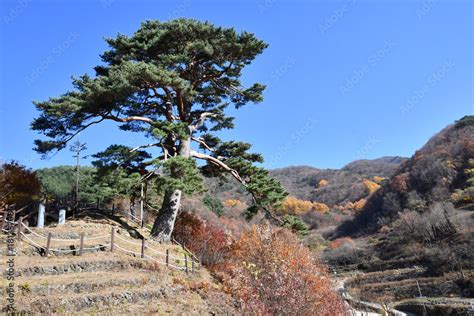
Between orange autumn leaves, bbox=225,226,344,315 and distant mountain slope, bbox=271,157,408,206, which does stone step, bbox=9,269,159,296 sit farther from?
distant mountain slope, bbox=271,157,408,206

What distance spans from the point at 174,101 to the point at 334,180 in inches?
4357

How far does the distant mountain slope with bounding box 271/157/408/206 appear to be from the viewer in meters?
103

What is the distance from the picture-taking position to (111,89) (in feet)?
47.0

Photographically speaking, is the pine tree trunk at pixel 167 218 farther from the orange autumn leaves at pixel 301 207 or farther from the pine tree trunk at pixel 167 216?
the orange autumn leaves at pixel 301 207

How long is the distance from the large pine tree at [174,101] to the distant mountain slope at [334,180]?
83.8 m

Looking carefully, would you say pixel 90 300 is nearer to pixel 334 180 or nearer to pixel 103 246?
pixel 103 246

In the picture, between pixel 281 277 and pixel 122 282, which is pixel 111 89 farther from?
pixel 281 277

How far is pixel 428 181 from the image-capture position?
64.7m

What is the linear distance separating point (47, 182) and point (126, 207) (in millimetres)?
7435

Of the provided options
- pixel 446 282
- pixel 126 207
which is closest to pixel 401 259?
pixel 446 282

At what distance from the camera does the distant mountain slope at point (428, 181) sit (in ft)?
197

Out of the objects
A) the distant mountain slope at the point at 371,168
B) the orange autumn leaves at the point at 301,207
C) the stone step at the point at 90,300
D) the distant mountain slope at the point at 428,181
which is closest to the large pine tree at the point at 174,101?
the stone step at the point at 90,300

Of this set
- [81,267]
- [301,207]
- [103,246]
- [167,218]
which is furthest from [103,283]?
[301,207]

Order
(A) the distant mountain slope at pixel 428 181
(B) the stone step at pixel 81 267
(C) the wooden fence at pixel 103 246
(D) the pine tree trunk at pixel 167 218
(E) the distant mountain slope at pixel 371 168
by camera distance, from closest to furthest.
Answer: (B) the stone step at pixel 81 267 < (C) the wooden fence at pixel 103 246 < (D) the pine tree trunk at pixel 167 218 < (A) the distant mountain slope at pixel 428 181 < (E) the distant mountain slope at pixel 371 168
